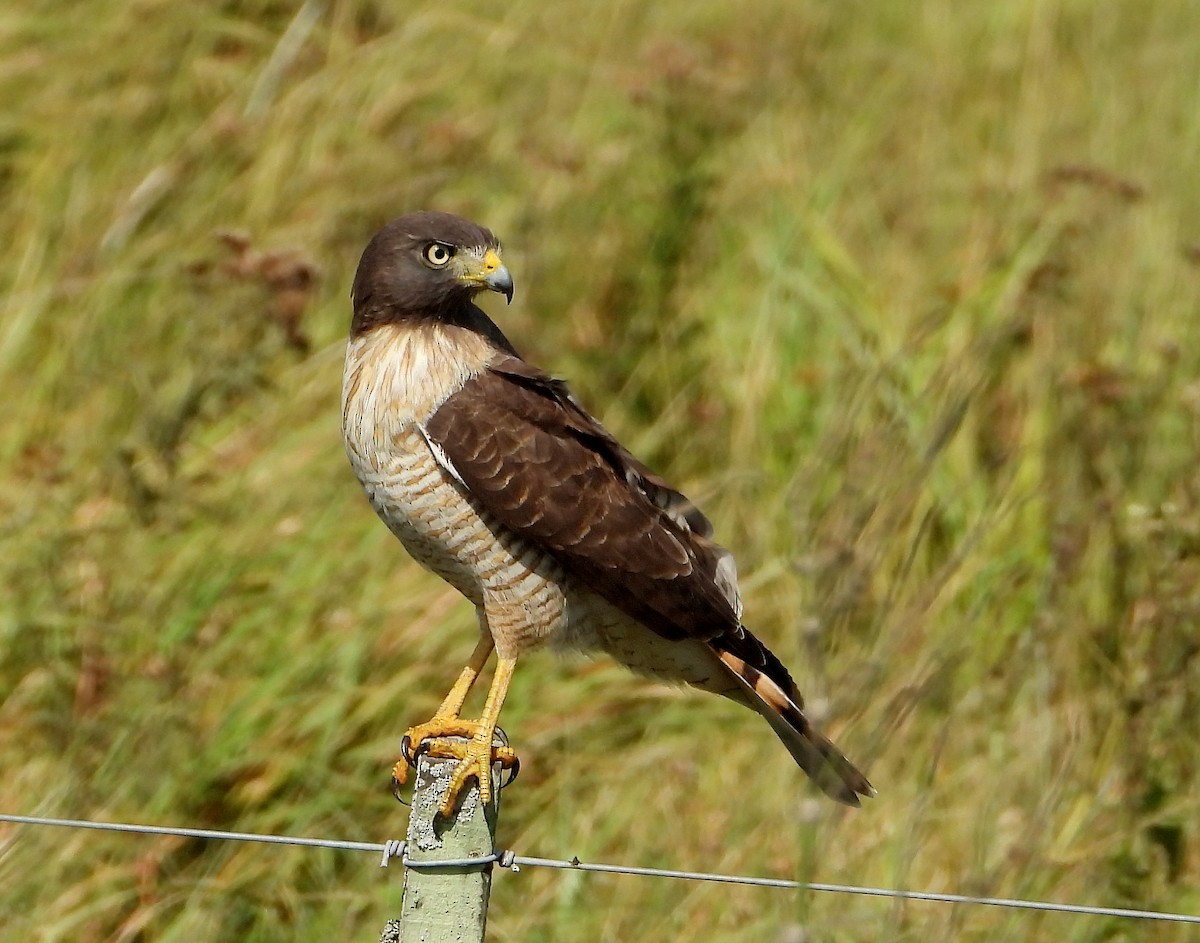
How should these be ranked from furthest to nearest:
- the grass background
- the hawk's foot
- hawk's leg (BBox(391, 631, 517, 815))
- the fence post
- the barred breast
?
the grass background
the barred breast
hawk's leg (BBox(391, 631, 517, 815))
the hawk's foot
the fence post

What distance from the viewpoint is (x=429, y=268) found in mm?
3402

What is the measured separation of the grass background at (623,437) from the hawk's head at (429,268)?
0.68m

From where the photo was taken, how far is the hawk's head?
3.39 metres

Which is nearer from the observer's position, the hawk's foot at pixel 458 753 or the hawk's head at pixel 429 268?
the hawk's foot at pixel 458 753

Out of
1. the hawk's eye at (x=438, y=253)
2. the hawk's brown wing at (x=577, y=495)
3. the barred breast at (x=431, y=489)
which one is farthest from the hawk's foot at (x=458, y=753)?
the hawk's eye at (x=438, y=253)

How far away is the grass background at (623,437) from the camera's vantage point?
371cm

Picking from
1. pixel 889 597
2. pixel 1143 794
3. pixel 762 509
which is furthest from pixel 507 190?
pixel 889 597

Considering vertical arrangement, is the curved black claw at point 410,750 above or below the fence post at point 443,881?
below

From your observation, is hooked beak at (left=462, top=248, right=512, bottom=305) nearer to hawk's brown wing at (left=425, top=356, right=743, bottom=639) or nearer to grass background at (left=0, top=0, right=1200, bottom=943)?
hawk's brown wing at (left=425, top=356, right=743, bottom=639)

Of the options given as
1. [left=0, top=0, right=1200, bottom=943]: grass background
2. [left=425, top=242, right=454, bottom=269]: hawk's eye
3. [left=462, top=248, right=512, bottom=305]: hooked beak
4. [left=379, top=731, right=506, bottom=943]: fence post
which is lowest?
[left=0, top=0, right=1200, bottom=943]: grass background

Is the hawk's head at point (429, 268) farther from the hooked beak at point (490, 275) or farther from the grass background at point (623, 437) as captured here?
the grass background at point (623, 437)

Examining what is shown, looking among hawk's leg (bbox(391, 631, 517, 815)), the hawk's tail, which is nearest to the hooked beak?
hawk's leg (bbox(391, 631, 517, 815))

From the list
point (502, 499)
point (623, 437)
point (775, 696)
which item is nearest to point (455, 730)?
point (502, 499)

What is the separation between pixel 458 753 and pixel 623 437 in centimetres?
250
